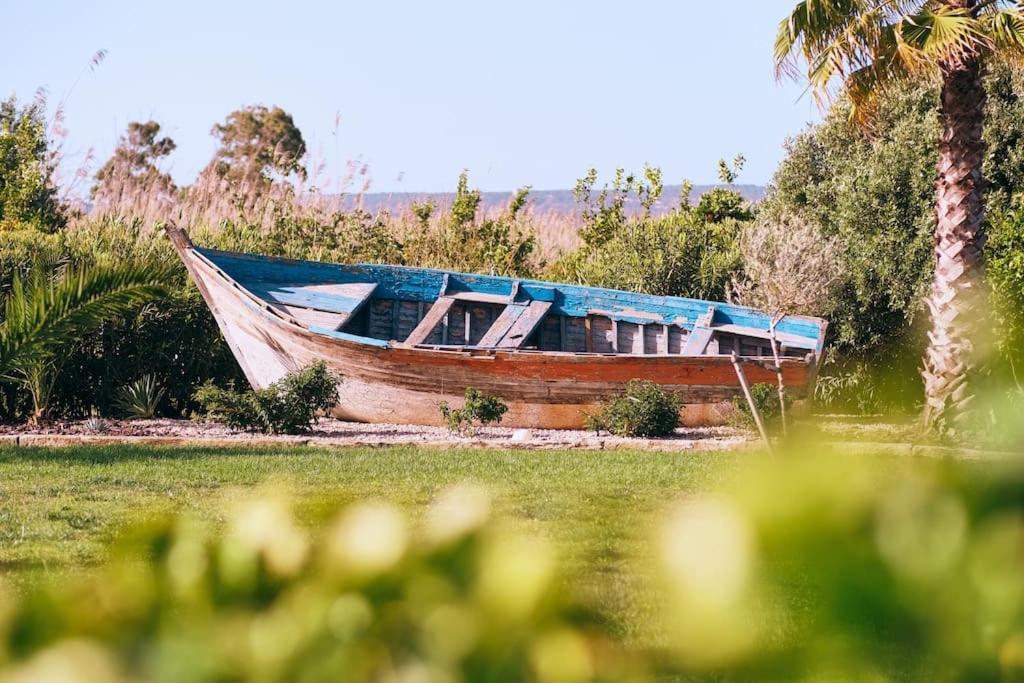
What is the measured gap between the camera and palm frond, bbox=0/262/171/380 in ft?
22.6

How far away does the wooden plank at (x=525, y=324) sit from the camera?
47.8 feet

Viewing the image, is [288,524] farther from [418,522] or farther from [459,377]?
[459,377]

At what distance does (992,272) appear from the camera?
15.2 meters

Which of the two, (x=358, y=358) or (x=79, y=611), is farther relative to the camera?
(x=358, y=358)

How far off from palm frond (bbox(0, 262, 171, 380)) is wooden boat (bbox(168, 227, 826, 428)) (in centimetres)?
578

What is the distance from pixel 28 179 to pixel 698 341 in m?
10.5

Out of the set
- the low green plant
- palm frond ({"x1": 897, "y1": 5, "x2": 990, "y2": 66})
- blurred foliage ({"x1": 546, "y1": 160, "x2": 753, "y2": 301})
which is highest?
palm frond ({"x1": 897, "y1": 5, "x2": 990, "y2": 66})

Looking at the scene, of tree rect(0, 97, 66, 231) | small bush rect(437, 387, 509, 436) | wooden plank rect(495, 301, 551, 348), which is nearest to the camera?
small bush rect(437, 387, 509, 436)

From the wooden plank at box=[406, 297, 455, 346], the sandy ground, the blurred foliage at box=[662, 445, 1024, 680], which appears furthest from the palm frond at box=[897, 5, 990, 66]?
the blurred foliage at box=[662, 445, 1024, 680]

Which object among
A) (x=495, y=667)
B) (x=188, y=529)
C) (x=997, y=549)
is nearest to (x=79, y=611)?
(x=188, y=529)

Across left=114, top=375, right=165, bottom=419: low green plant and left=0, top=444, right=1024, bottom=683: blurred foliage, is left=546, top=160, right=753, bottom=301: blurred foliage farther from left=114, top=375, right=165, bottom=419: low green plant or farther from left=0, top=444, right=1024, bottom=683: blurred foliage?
left=0, top=444, right=1024, bottom=683: blurred foliage

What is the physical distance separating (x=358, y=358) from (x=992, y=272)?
749cm

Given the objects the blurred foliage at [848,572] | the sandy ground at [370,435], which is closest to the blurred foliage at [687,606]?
the blurred foliage at [848,572]

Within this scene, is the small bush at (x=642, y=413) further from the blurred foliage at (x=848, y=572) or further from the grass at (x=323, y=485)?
the blurred foliage at (x=848, y=572)
